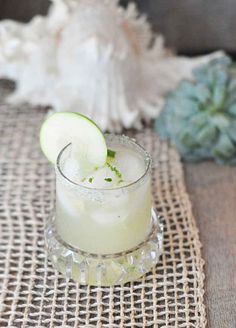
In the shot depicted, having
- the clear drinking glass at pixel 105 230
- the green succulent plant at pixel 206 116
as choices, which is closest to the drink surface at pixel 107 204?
the clear drinking glass at pixel 105 230

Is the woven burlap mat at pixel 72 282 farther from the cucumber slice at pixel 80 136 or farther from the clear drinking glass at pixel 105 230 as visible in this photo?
the cucumber slice at pixel 80 136

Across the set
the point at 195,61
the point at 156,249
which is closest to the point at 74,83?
the point at 195,61

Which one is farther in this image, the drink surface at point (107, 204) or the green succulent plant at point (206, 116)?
the green succulent plant at point (206, 116)

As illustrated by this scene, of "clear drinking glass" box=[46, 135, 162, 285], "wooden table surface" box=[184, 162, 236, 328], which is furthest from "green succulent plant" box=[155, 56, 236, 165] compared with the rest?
"clear drinking glass" box=[46, 135, 162, 285]

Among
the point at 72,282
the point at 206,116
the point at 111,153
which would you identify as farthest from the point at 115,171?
the point at 206,116

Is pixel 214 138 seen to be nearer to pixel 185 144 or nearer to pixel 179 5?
pixel 185 144
